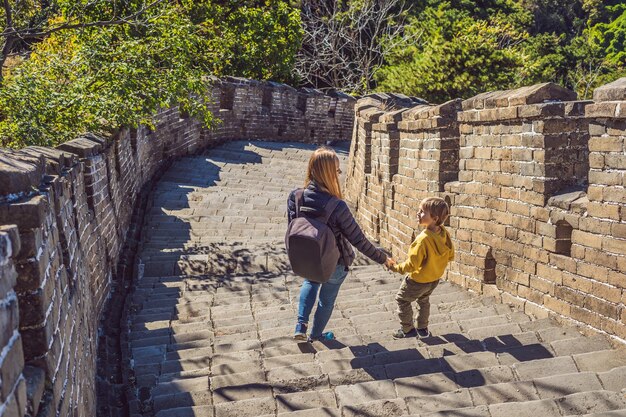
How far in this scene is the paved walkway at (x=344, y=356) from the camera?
3.29 m

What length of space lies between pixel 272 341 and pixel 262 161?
34.7ft

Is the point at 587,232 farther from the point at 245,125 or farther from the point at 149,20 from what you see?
the point at 245,125

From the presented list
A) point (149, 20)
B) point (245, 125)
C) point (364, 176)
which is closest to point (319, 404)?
point (364, 176)

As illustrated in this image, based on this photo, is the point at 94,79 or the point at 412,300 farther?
the point at 94,79

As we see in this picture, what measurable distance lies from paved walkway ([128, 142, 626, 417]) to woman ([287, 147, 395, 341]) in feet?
0.62

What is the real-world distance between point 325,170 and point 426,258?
849mm

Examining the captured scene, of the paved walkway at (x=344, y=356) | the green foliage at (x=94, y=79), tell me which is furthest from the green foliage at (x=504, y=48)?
the paved walkway at (x=344, y=356)

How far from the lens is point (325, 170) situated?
A: 4.32m

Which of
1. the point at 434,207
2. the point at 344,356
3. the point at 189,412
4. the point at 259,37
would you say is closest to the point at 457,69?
the point at 259,37

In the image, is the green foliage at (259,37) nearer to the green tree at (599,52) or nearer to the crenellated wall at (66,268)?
the crenellated wall at (66,268)

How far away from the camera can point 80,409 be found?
301cm

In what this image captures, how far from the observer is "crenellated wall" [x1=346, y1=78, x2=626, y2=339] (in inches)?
157

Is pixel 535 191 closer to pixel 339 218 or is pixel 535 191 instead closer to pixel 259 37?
pixel 339 218

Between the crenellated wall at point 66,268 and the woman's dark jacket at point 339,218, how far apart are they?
137 centimetres
